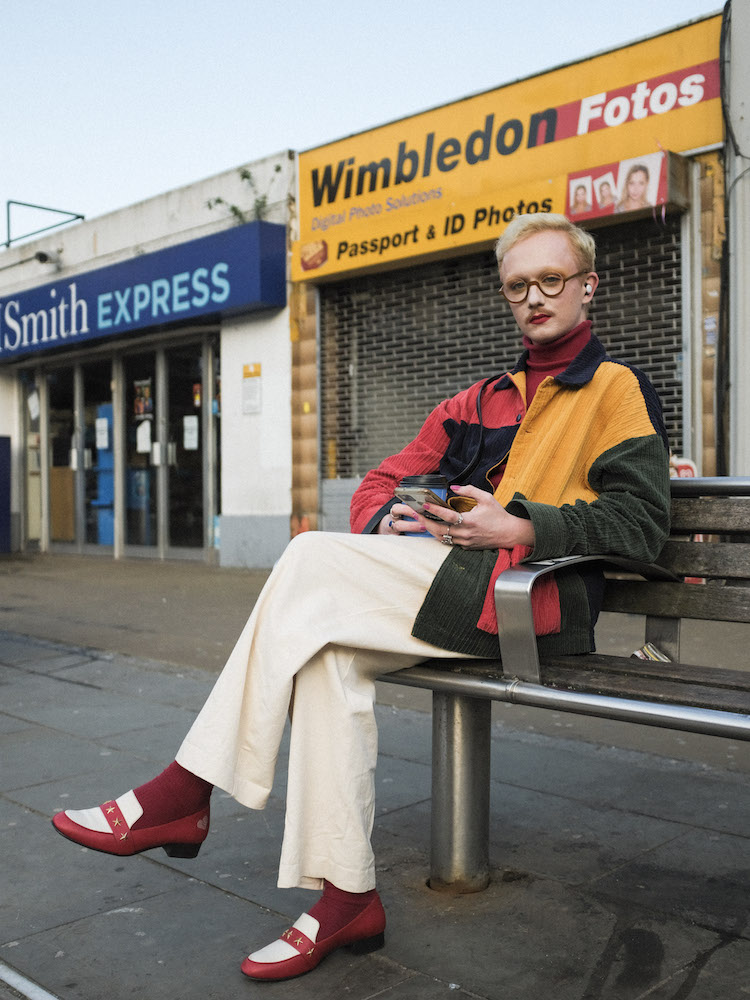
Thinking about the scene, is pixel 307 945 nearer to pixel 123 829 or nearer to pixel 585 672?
pixel 123 829

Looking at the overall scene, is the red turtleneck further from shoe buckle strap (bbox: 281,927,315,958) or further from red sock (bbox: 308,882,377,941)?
shoe buckle strap (bbox: 281,927,315,958)

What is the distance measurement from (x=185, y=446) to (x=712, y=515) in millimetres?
10886

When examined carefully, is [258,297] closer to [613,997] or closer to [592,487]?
[592,487]

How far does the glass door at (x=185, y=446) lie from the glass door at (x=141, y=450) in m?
0.32

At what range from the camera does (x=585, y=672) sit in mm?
2182

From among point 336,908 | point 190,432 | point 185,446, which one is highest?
point 190,432

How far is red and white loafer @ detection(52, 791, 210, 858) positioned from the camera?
2.19 meters

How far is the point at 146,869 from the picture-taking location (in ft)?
8.61

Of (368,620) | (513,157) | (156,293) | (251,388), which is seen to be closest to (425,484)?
(368,620)

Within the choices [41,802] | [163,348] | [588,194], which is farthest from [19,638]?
[163,348]

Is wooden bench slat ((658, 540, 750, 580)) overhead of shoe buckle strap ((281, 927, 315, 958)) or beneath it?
overhead

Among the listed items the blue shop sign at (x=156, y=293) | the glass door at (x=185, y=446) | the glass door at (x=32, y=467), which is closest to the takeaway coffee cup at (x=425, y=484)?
the blue shop sign at (x=156, y=293)

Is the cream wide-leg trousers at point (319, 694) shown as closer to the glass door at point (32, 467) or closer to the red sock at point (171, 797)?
the red sock at point (171, 797)

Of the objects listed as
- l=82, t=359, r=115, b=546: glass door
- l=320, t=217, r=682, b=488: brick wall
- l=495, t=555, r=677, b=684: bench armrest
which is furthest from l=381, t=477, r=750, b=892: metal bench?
l=82, t=359, r=115, b=546: glass door
